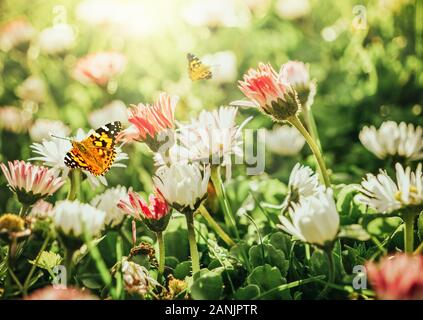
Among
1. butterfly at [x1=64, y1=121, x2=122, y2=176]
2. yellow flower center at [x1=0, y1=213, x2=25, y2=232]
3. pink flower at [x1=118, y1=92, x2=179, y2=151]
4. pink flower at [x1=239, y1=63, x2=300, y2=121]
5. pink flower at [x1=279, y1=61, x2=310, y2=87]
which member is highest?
pink flower at [x1=279, y1=61, x2=310, y2=87]

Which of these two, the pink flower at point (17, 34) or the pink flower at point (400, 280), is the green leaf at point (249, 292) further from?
the pink flower at point (17, 34)

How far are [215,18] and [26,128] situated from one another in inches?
28.5

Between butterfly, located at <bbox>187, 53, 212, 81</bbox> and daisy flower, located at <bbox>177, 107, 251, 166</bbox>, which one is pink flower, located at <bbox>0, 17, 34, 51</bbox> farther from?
daisy flower, located at <bbox>177, 107, 251, 166</bbox>

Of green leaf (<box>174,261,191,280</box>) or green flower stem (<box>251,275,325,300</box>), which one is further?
green leaf (<box>174,261,191,280</box>)

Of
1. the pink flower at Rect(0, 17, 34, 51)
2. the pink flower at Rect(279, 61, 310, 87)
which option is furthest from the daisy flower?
the pink flower at Rect(0, 17, 34, 51)

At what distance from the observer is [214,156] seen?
0.93m

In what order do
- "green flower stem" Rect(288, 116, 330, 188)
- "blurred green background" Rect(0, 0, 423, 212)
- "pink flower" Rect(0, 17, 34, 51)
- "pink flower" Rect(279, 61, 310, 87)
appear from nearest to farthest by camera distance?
"green flower stem" Rect(288, 116, 330, 188) → "pink flower" Rect(279, 61, 310, 87) → "blurred green background" Rect(0, 0, 423, 212) → "pink flower" Rect(0, 17, 34, 51)

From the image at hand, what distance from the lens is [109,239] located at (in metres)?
1.08

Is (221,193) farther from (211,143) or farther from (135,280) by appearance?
(135,280)

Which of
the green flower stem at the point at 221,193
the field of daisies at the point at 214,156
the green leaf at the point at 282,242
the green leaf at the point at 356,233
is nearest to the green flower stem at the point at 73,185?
the field of daisies at the point at 214,156

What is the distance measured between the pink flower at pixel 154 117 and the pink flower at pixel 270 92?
12cm

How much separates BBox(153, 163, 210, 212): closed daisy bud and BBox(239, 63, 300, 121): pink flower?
0.15 metres

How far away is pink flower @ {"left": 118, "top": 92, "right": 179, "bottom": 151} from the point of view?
0.92m
